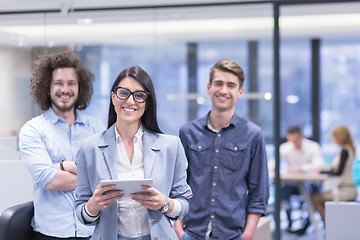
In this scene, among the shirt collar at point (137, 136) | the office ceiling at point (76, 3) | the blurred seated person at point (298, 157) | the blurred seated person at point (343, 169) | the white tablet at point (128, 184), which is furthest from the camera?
the blurred seated person at point (298, 157)

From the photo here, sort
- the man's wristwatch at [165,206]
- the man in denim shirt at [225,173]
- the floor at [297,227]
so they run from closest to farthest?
1. the man's wristwatch at [165,206]
2. the man in denim shirt at [225,173]
3. the floor at [297,227]

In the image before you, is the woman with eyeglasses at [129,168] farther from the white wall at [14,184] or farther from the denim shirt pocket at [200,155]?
the white wall at [14,184]

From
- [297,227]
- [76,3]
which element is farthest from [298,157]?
[76,3]

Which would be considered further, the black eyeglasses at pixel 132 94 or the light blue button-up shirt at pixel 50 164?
the light blue button-up shirt at pixel 50 164

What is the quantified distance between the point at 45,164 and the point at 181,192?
994mm

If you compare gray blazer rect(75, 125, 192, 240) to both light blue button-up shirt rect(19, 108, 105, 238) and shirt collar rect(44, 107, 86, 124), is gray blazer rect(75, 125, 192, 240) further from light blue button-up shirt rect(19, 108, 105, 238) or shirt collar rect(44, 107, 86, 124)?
shirt collar rect(44, 107, 86, 124)

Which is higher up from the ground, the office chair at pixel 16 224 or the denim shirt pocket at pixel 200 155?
the denim shirt pocket at pixel 200 155

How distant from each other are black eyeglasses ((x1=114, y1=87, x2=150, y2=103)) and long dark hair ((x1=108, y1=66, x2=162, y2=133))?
0.12 feet

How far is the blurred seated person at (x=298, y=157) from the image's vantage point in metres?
6.44

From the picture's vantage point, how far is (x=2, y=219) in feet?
9.38

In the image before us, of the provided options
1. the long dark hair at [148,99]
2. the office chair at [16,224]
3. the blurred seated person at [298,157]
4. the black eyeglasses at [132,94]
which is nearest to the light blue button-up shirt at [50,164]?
the office chair at [16,224]

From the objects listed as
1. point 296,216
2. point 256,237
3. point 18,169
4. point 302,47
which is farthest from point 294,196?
point 18,169

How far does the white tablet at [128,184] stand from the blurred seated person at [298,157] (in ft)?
16.0

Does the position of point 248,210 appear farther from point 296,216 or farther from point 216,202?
point 296,216
